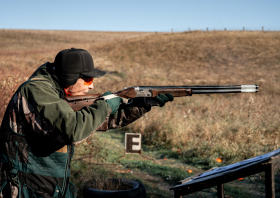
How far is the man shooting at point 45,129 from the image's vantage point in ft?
6.61

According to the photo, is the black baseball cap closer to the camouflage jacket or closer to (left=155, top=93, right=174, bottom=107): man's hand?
the camouflage jacket

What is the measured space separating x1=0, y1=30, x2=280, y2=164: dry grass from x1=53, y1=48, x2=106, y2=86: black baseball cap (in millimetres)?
5228

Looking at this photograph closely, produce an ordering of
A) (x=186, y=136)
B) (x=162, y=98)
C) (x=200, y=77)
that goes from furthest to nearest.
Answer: (x=200, y=77) → (x=186, y=136) → (x=162, y=98)

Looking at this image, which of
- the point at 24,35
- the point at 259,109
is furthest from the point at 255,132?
the point at 24,35

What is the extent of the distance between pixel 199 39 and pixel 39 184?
37817 millimetres

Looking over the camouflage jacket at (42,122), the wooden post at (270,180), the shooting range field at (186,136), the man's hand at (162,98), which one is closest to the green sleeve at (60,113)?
the camouflage jacket at (42,122)

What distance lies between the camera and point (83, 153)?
Result: 24.2 ft

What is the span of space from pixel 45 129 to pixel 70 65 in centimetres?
64

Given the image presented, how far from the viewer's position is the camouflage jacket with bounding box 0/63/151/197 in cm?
200

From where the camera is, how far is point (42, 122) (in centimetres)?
205

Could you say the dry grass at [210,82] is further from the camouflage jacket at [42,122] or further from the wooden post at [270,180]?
the camouflage jacket at [42,122]

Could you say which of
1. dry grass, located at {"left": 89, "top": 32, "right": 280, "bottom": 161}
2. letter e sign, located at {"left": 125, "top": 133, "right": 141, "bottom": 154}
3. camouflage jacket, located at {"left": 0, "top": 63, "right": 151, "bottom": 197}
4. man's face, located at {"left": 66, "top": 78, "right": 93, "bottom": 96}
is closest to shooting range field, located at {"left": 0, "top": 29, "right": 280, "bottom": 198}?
dry grass, located at {"left": 89, "top": 32, "right": 280, "bottom": 161}

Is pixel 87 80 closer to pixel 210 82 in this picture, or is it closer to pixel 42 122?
pixel 42 122

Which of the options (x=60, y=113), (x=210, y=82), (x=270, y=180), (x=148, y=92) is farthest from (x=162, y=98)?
(x=210, y=82)
